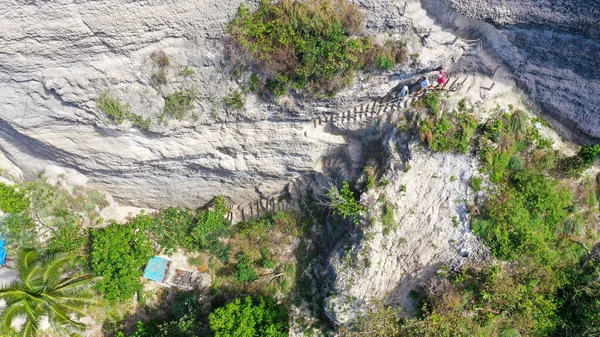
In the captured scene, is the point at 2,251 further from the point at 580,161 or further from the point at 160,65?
the point at 580,161

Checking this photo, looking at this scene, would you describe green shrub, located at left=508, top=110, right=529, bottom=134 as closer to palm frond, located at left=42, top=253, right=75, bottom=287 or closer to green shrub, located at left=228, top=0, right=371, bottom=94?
green shrub, located at left=228, top=0, right=371, bottom=94

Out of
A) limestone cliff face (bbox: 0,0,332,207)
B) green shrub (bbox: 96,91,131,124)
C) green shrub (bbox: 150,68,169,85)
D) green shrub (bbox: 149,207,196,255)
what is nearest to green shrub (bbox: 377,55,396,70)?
limestone cliff face (bbox: 0,0,332,207)

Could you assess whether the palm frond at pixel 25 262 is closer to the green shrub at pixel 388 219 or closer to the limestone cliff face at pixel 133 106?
the limestone cliff face at pixel 133 106

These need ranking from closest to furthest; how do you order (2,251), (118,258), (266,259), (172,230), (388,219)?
(388,219) → (118,258) → (2,251) → (266,259) → (172,230)

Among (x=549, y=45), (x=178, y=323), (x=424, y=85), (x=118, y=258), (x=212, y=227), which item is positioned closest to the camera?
(x=549, y=45)

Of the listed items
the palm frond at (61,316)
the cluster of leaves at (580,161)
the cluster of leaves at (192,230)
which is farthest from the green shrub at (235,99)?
the cluster of leaves at (580,161)

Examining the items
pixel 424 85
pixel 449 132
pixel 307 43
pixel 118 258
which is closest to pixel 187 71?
pixel 307 43
